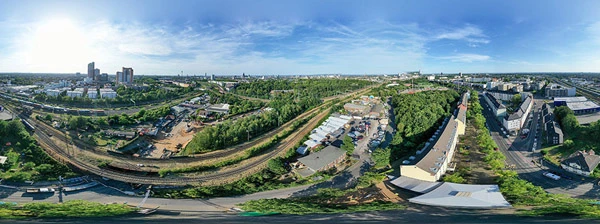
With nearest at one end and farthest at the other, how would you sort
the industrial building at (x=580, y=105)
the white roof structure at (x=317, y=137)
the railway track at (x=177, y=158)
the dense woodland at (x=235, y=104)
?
the railway track at (x=177, y=158), the white roof structure at (x=317, y=137), the industrial building at (x=580, y=105), the dense woodland at (x=235, y=104)

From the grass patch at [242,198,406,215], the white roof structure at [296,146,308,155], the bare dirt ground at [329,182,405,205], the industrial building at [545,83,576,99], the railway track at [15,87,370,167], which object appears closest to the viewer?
the grass patch at [242,198,406,215]

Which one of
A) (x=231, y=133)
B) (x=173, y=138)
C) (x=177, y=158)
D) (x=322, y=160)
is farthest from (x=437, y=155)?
Answer: (x=173, y=138)

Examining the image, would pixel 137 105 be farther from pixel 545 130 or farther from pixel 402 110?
pixel 545 130

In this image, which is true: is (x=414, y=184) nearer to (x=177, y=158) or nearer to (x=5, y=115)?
(x=177, y=158)

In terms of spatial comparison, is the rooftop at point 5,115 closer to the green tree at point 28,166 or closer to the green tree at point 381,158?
the green tree at point 28,166

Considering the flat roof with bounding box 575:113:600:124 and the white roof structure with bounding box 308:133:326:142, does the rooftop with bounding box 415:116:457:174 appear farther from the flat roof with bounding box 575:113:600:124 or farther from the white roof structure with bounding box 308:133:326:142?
the flat roof with bounding box 575:113:600:124

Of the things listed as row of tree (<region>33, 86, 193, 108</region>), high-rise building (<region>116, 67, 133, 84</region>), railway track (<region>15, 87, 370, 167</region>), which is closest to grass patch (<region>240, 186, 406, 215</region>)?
railway track (<region>15, 87, 370, 167</region>)

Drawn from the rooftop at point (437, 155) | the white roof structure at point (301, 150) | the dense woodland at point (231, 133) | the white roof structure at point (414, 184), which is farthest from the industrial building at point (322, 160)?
the dense woodland at point (231, 133)
